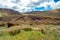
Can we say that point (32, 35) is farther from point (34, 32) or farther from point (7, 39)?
point (7, 39)

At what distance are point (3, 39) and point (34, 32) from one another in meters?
2.72

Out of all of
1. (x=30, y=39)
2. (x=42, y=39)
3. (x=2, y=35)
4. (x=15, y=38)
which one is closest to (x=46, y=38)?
(x=42, y=39)

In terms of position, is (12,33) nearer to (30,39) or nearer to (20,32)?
(20,32)

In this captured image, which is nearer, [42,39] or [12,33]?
[42,39]

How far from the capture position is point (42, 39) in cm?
1409

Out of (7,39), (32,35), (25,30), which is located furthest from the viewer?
(25,30)

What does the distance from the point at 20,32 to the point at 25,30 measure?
2.97 ft

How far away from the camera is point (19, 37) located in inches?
541

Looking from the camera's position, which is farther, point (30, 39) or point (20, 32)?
point (20, 32)

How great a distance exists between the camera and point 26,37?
45.1ft

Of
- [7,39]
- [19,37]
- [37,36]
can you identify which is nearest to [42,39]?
[37,36]

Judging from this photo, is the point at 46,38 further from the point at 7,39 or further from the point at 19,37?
the point at 7,39

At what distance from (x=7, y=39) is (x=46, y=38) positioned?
10.4 feet

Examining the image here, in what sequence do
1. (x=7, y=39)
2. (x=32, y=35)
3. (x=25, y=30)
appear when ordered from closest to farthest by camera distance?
(x=7, y=39), (x=32, y=35), (x=25, y=30)
